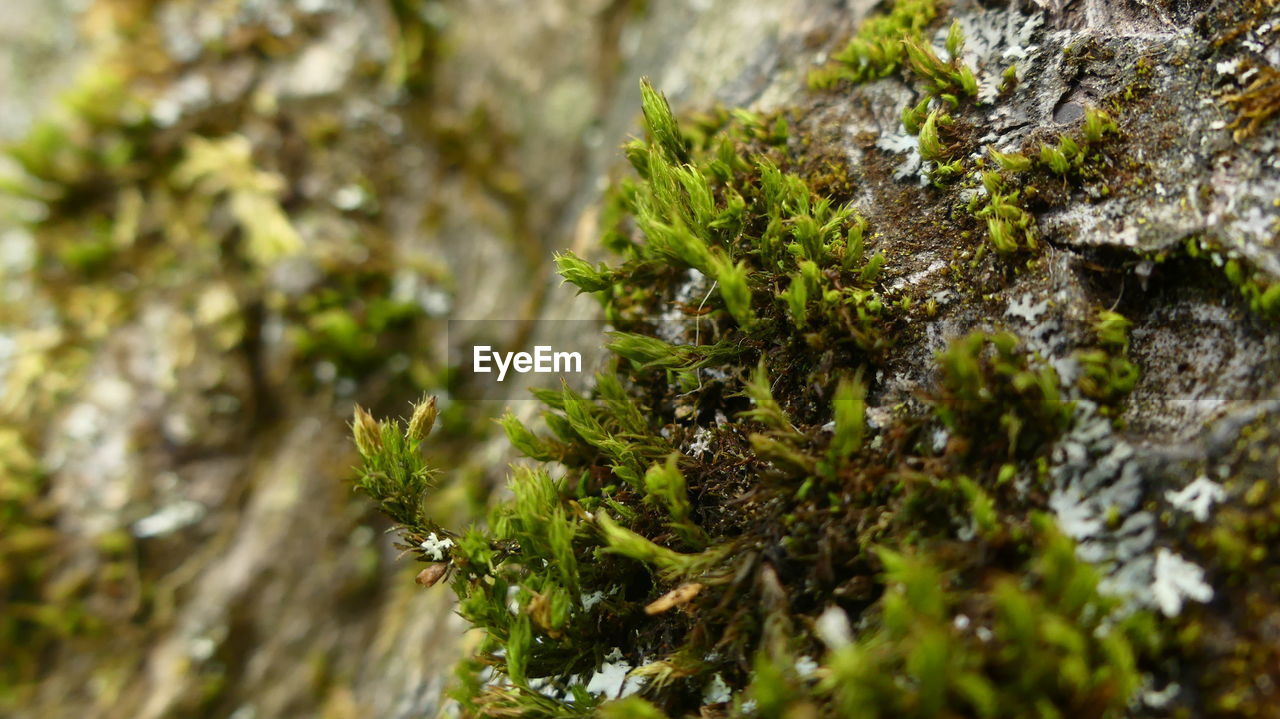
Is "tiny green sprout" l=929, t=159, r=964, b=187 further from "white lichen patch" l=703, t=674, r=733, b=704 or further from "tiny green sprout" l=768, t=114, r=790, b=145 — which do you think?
"white lichen patch" l=703, t=674, r=733, b=704

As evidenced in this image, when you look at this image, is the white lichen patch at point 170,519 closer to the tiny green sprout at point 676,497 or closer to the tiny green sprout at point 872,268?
the tiny green sprout at point 676,497

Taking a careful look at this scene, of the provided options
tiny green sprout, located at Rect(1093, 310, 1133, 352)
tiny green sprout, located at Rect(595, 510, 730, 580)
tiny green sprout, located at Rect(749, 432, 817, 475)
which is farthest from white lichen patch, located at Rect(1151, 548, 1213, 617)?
tiny green sprout, located at Rect(595, 510, 730, 580)

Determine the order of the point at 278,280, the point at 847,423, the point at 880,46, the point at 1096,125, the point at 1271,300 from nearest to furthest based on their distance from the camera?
the point at 1271,300, the point at 847,423, the point at 1096,125, the point at 880,46, the point at 278,280

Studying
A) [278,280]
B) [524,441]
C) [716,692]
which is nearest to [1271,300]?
[716,692]

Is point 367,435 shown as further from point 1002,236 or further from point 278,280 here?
point 278,280

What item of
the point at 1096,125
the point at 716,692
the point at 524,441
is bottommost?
the point at 716,692

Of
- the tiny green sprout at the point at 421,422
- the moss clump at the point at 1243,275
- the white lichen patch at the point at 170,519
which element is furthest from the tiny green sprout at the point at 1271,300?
the white lichen patch at the point at 170,519

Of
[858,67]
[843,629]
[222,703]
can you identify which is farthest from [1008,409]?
[222,703]
